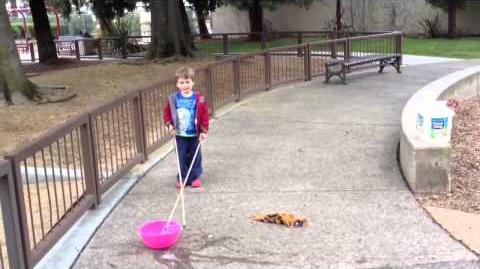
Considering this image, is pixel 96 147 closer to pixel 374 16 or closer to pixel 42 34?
pixel 42 34

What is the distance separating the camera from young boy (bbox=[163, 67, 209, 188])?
20.1 ft

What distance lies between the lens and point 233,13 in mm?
38844

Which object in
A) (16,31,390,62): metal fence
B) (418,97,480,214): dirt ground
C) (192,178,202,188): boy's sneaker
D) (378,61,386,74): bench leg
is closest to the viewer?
Answer: (418,97,480,214): dirt ground

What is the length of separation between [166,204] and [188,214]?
40 cm

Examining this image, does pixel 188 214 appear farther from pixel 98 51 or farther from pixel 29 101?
pixel 98 51

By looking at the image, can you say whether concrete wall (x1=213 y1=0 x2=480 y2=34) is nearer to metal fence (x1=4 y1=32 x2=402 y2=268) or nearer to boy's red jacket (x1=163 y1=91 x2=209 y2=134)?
metal fence (x1=4 y1=32 x2=402 y2=268)

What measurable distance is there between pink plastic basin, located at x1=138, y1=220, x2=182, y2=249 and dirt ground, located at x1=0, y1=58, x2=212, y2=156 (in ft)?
11.7

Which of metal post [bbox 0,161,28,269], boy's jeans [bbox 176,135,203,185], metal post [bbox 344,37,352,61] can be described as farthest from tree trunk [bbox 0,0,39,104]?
metal post [bbox 0,161,28,269]

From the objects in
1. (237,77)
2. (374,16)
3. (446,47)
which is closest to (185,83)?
(237,77)

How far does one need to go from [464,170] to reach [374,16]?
2673cm

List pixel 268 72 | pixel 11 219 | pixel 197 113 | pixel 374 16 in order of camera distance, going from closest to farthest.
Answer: pixel 11 219 → pixel 197 113 → pixel 268 72 → pixel 374 16

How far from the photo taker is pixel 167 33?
62.2ft

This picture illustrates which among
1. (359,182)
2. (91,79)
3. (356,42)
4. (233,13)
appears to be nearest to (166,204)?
(359,182)

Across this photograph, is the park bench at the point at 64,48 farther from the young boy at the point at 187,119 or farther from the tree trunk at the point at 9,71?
the young boy at the point at 187,119
